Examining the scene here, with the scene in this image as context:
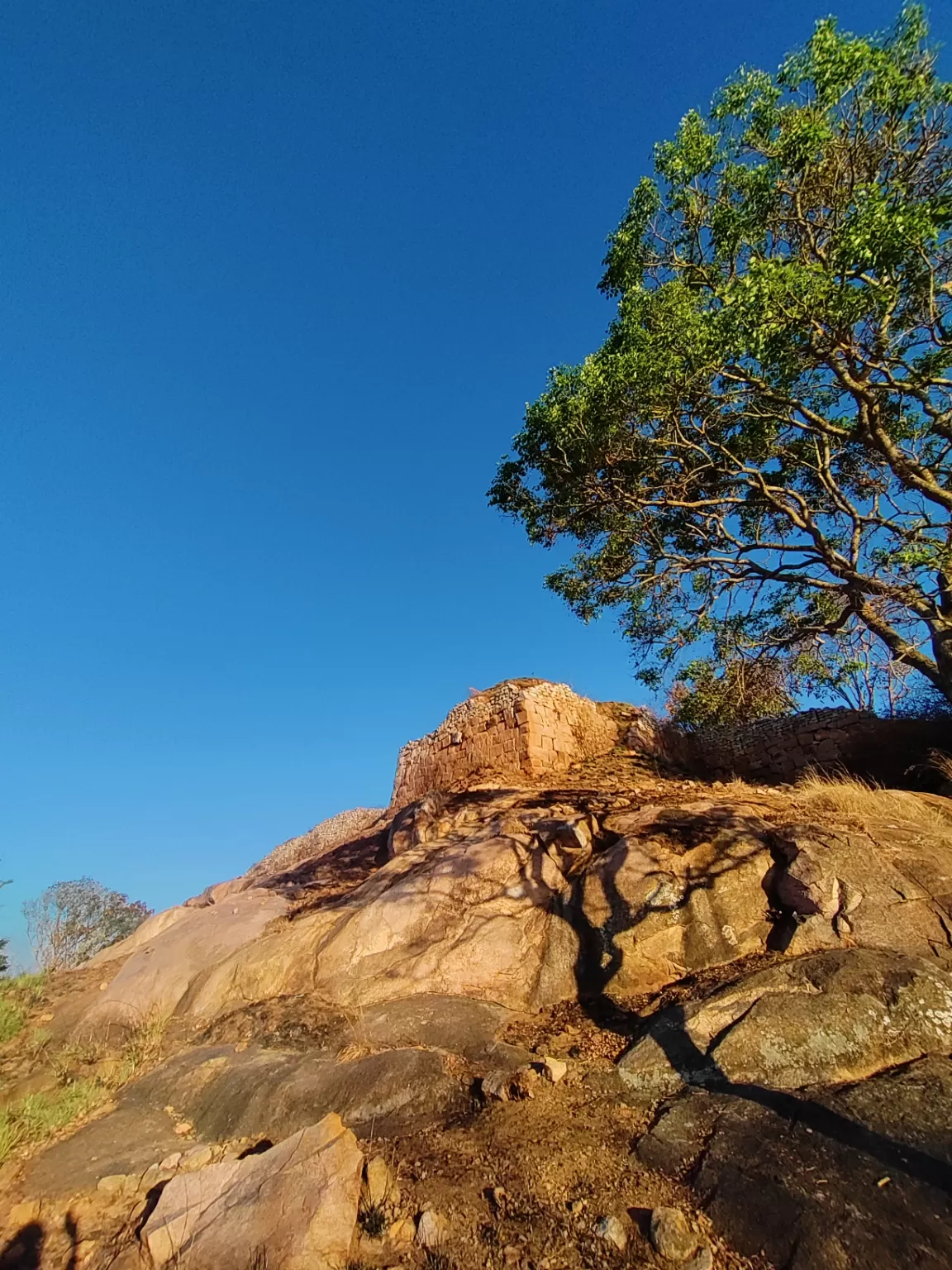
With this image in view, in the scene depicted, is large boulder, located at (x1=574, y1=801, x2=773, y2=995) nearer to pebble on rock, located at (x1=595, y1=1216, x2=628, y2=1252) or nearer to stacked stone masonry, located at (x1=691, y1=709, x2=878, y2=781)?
pebble on rock, located at (x1=595, y1=1216, x2=628, y2=1252)

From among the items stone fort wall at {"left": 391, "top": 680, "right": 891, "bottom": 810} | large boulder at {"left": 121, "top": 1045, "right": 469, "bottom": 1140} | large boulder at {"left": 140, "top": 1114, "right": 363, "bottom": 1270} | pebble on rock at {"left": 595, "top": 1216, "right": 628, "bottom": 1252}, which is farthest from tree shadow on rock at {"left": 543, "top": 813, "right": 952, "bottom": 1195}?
stone fort wall at {"left": 391, "top": 680, "right": 891, "bottom": 810}

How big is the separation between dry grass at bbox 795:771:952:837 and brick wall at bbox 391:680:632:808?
511cm

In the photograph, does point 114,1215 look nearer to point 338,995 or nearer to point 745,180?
point 338,995

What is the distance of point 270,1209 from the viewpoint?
3.65 meters

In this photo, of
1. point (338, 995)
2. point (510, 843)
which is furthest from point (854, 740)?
point (338, 995)

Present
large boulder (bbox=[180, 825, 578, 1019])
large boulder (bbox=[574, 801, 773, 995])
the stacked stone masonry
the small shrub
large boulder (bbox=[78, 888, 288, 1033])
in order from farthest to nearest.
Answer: the stacked stone masonry
large boulder (bbox=[78, 888, 288, 1033])
large boulder (bbox=[180, 825, 578, 1019])
large boulder (bbox=[574, 801, 773, 995])
the small shrub

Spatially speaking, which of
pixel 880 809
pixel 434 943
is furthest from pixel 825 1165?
pixel 880 809

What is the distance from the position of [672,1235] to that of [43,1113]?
5953mm

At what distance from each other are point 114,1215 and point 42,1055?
4620 millimetres

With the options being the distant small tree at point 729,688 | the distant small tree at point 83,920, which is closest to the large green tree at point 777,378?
the distant small tree at point 729,688

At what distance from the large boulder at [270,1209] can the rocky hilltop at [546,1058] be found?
2cm

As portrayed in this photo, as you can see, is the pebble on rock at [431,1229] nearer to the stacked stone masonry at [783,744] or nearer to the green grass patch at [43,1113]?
the green grass patch at [43,1113]

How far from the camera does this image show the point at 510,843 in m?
8.55

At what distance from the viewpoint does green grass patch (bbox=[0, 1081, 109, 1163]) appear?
5.43 meters
